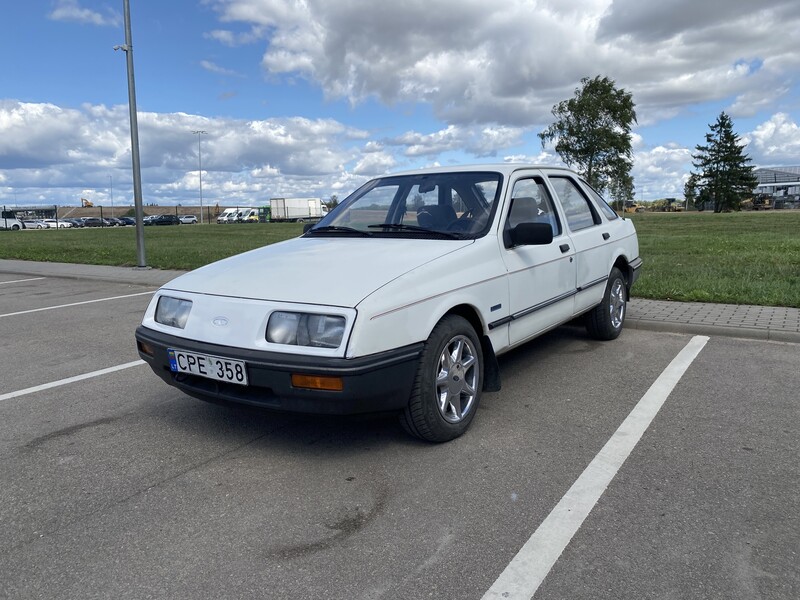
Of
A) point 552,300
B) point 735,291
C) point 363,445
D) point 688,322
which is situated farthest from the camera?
point 735,291

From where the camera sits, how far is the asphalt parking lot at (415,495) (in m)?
2.45

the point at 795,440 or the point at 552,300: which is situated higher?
the point at 552,300

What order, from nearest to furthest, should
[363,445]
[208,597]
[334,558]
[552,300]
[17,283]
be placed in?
[208,597], [334,558], [363,445], [552,300], [17,283]

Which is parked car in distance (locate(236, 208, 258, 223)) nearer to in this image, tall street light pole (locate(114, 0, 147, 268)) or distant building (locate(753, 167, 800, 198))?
tall street light pole (locate(114, 0, 147, 268))

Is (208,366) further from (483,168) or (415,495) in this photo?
(483,168)

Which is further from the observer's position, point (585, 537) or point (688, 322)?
point (688, 322)

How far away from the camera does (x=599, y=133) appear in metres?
48.4

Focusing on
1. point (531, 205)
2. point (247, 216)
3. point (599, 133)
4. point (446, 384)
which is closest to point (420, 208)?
point (531, 205)

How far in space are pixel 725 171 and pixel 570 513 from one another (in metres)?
88.2

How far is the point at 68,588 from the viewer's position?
2400 millimetres

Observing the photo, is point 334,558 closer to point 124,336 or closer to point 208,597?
point 208,597

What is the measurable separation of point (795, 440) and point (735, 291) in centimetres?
490

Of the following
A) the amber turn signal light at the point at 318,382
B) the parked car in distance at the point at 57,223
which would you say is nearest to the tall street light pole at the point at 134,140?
the amber turn signal light at the point at 318,382

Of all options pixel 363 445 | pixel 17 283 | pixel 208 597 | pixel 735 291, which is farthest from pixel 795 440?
pixel 17 283
